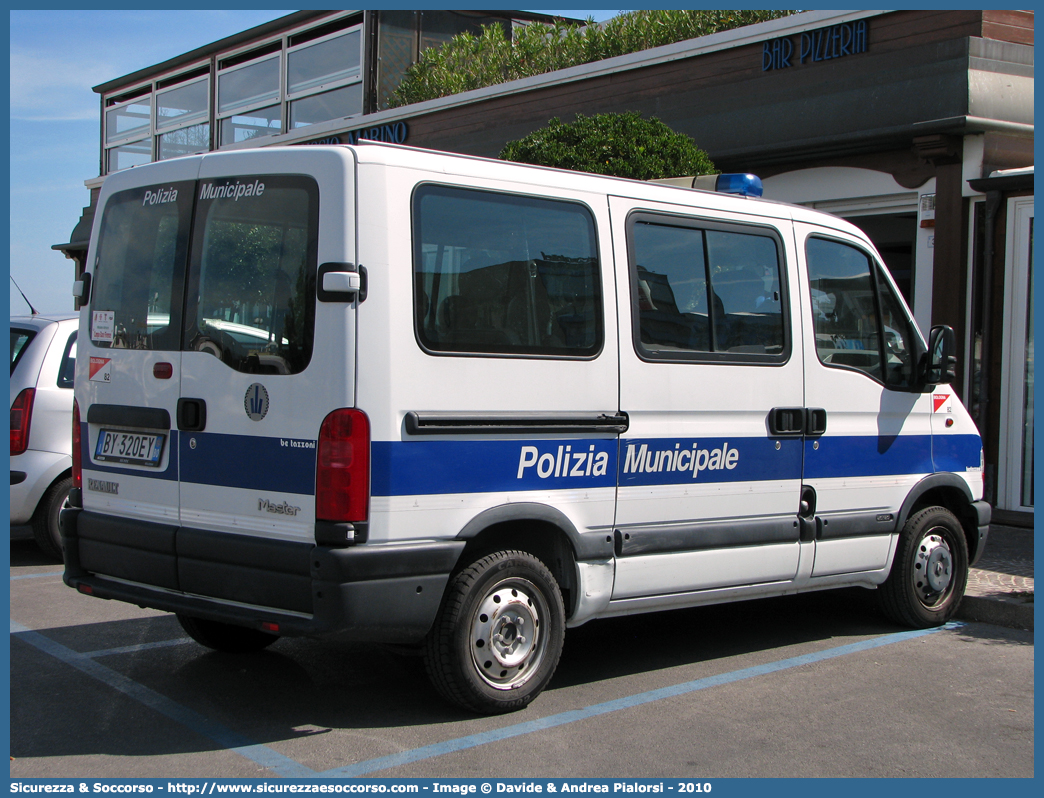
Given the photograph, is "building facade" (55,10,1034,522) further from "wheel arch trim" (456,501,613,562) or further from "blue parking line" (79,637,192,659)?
"blue parking line" (79,637,192,659)

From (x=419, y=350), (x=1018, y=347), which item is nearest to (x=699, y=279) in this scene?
(x=419, y=350)

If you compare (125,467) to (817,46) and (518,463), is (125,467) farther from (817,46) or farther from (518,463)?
(817,46)

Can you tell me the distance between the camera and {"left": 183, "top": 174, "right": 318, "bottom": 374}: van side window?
14.3ft

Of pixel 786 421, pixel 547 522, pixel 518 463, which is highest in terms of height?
pixel 786 421

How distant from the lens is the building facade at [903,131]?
9570 mm

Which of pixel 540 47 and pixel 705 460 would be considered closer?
pixel 705 460

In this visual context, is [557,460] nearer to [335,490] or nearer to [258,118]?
[335,490]

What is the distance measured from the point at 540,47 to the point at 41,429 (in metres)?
13.6

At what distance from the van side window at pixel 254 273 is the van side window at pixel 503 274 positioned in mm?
463

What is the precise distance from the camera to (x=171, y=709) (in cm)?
470

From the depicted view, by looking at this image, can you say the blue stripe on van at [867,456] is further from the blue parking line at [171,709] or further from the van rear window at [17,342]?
the van rear window at [17,342]

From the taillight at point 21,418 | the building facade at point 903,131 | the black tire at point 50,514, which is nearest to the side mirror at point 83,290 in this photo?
the taillight at point 21,418

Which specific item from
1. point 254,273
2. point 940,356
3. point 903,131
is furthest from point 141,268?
point 903,131

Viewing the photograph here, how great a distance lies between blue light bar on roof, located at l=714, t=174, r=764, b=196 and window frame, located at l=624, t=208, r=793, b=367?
15.5 inches
